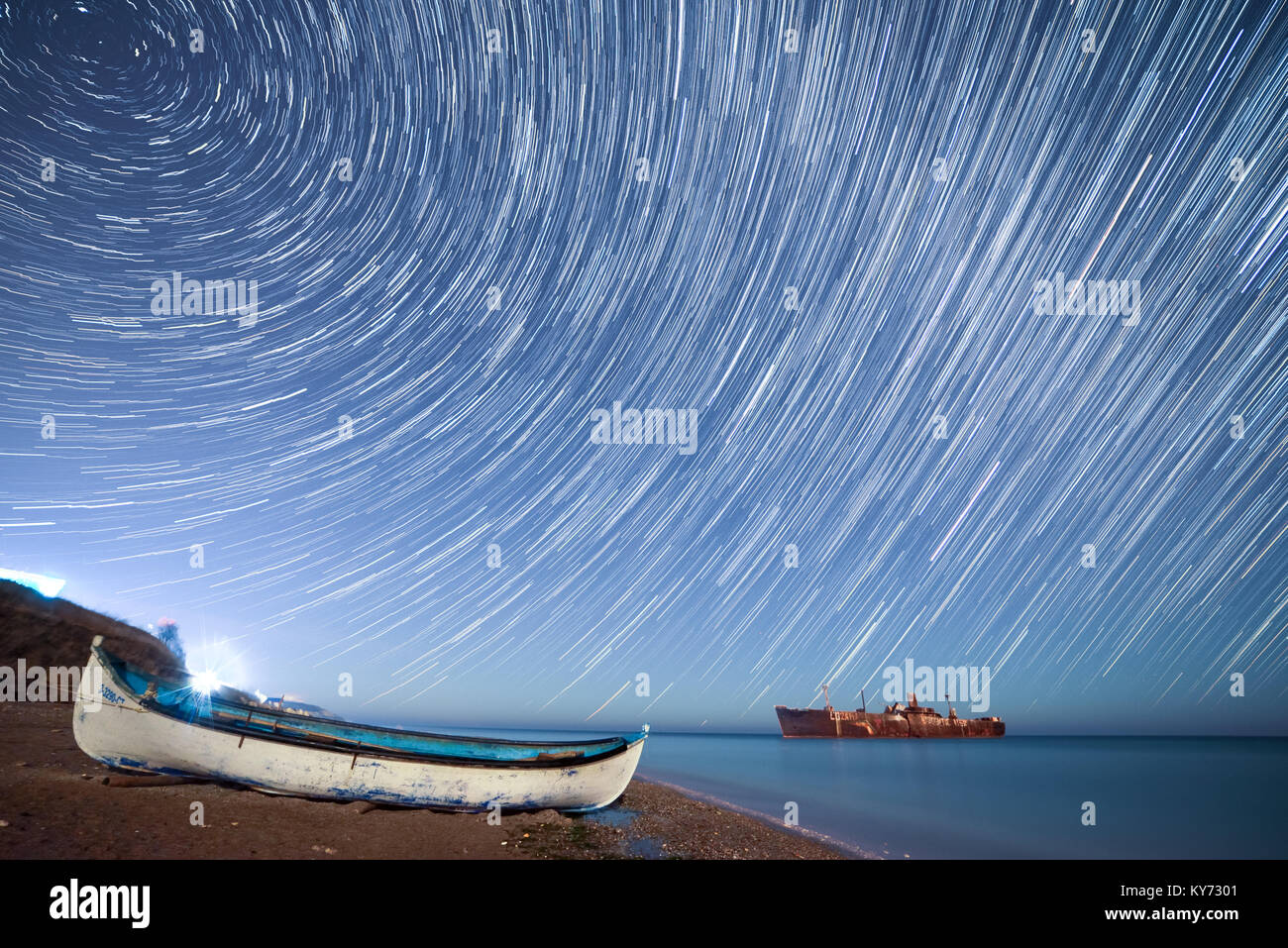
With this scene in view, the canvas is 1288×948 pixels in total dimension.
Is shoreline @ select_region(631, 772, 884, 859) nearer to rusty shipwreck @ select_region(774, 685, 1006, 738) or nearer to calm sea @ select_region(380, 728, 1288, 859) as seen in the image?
calm sea @ select_region(380, 728, 1288, 859)

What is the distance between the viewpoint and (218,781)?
12250mm

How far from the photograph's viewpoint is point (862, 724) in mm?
115875

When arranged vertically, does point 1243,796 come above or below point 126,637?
below

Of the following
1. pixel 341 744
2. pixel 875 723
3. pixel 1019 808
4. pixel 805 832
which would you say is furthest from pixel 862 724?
pixel 341 744

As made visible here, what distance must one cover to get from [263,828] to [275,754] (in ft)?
9.66

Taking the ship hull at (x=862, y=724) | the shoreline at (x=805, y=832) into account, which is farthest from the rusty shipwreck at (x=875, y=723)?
the shoreline at (x=805, y=832)

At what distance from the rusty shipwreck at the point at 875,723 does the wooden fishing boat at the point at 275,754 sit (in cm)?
11195

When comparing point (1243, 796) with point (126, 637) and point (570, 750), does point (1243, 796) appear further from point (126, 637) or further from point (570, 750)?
point (126, 637)

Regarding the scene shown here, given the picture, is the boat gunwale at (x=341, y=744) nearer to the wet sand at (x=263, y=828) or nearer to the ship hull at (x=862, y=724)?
the wet sand at (x=263, y=828)

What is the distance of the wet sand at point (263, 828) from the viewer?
8133 mm

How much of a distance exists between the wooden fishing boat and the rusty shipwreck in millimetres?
111951
